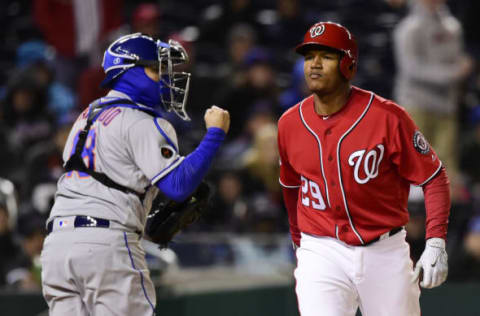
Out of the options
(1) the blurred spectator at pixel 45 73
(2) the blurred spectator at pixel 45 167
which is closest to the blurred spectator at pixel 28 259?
(2) the blurred spectator at pixel 45 167

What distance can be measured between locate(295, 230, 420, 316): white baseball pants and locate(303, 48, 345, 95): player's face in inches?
29.4

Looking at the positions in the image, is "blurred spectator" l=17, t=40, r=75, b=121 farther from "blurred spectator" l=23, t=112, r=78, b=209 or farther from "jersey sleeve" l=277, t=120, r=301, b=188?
"jersey sleeve" l=277, t=120, r=301, b=188

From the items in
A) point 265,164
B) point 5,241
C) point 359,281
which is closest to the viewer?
point 359,281

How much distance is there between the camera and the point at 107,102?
173 inches

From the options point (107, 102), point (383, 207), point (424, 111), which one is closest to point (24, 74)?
point (424, 111)

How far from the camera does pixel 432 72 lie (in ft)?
28.2

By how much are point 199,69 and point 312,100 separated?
5.51 meters

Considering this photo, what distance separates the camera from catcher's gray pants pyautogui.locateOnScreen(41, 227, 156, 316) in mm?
4117

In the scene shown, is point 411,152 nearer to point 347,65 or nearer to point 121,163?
point 347,65

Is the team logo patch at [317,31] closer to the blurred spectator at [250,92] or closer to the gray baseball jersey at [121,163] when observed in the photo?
the gray baseball jersey at [121,163]

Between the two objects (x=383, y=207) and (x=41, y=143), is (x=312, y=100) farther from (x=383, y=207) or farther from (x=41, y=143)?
(x=41, y=143)

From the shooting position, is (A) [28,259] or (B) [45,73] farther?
(B) [45,73]

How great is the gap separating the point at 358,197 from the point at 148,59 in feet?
A: 4.04

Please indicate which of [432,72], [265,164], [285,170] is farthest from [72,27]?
[285,170]
